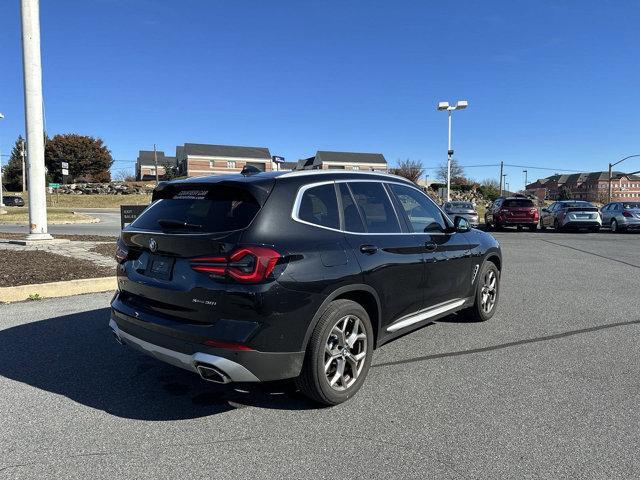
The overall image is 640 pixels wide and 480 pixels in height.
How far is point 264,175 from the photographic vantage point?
3.77 m

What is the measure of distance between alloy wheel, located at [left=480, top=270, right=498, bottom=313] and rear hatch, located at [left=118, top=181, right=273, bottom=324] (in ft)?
11.8

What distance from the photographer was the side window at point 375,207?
4.12 m

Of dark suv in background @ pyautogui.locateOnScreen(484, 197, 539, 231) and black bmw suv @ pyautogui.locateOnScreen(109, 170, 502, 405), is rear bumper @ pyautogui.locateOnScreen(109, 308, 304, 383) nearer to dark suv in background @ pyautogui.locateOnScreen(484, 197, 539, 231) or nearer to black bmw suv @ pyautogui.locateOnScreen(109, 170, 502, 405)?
black bmw suv @ pyautogui.locateOnScreen(109, 170, 502, 405)

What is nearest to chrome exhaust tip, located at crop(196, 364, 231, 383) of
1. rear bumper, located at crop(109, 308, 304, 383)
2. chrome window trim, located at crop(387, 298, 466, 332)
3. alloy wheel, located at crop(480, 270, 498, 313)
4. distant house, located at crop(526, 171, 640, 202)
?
rear bumper, located at crop(109, 308, 304, 383)

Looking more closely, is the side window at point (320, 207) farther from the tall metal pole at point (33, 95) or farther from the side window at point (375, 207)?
the tall metal pole at point (33, 95)

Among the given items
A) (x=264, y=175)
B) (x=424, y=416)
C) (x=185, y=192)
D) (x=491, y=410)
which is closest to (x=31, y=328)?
(x=185, y=192)

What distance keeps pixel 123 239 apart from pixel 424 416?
276 cm

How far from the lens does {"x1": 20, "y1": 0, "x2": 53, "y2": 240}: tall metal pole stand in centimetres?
1217

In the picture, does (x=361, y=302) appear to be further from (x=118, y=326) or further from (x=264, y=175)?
(x=118, y=326)

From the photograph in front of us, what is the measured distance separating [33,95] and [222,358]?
12176 mm

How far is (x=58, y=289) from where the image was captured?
23.6 feet

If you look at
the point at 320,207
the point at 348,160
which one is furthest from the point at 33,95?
the point at 348,160

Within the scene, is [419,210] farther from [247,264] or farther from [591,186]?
[591,186]

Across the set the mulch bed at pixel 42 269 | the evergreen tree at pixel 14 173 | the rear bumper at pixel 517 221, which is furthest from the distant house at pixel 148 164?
the mulch bed at pixel 42 269
